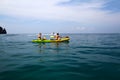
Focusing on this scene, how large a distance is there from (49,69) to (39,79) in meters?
1.99

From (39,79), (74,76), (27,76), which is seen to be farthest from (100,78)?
(27,76)

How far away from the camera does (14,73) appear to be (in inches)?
363

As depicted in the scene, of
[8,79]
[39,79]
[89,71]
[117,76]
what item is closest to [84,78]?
[89,71]

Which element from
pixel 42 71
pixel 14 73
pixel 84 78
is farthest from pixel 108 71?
pixel 14 73

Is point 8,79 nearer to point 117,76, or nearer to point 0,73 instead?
point 0,73

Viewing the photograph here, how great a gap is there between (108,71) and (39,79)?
16.2 ft

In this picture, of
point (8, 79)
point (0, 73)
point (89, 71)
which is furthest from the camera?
point (89, 71)

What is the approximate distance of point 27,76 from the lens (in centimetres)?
863

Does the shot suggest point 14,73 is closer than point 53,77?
No

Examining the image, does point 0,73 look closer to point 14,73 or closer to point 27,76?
point 14,73

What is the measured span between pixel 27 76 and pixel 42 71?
1330mm

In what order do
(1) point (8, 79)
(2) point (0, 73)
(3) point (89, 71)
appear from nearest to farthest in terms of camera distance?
1. (1) point (8, 79)
2. (2) point (0, 73)
3. (3) point (89, 71)

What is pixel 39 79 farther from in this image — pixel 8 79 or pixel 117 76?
pixel 117 76

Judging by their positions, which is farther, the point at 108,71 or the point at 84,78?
the point at 108,71
